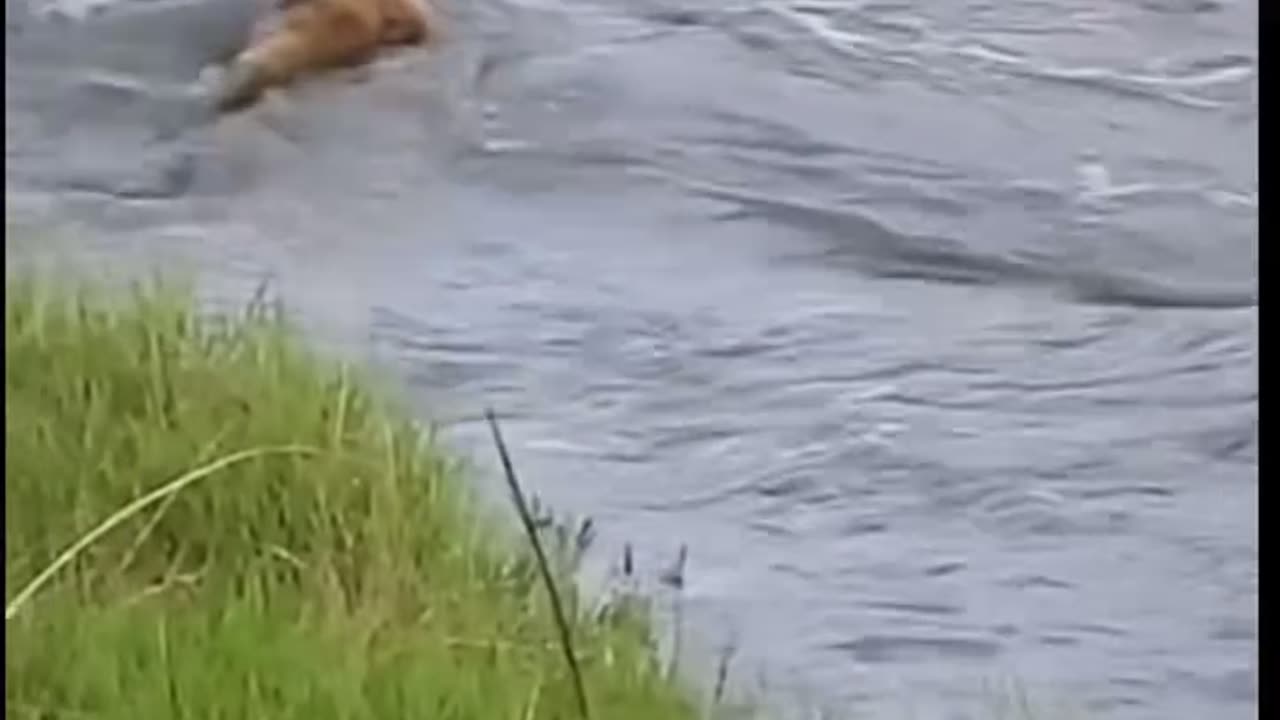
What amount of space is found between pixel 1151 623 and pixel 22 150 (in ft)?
1.38

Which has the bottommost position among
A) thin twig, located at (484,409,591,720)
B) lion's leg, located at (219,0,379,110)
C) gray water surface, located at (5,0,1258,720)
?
thin twig, located at (484,409,591,720)

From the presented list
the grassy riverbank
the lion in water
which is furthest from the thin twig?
the lion in water

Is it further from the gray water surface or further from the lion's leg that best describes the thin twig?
the lion's leg

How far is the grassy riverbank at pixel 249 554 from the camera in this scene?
3.43ft

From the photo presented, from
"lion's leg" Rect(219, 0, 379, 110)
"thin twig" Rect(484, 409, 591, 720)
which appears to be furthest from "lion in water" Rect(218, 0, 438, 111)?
"thin twig" Rect(484, 409, 591, 720)

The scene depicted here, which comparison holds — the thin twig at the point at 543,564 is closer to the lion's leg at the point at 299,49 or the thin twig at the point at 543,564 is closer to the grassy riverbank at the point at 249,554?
the grassy riverbank at the point at 249,554

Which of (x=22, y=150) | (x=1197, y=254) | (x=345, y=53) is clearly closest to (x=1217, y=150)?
(x=1197, y=254)

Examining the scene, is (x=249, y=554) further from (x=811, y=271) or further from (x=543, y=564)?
(x=811, y=271)

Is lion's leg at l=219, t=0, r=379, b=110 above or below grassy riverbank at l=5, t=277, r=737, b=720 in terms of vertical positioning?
above

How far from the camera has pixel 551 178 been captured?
1104 mm

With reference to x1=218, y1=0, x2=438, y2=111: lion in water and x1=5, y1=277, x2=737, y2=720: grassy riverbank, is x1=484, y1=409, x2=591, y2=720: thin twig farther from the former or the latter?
x1=218, y1=0, x2=438, y2=111: lion in water

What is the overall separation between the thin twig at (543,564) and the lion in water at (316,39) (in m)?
0.14

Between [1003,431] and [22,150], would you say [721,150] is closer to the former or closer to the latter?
[1003,431]

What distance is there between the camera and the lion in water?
43.6 inches
